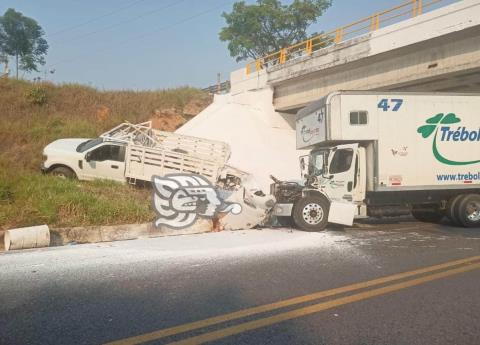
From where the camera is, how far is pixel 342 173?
387 inches

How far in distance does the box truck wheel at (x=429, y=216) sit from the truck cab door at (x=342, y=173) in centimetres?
236

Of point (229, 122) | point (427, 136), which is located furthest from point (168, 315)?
point (229, 122)

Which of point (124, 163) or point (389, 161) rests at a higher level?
point (124, 163)

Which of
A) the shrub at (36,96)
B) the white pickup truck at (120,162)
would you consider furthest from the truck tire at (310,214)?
the shrub at (36,96)

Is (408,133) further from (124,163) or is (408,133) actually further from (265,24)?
(265,24)

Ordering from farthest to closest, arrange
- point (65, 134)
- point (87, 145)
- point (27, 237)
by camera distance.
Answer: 1. point (65, 134)
2. point (87, 145)
3. point (27, 237)

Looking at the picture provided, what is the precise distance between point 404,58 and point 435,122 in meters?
7.54

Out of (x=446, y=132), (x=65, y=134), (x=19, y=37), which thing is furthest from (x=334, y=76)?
(x=19, y=37)

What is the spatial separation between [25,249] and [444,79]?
15.3 meters

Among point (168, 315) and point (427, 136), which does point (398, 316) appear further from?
point (427, 136)

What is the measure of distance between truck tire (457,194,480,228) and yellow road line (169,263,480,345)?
494 centimetres

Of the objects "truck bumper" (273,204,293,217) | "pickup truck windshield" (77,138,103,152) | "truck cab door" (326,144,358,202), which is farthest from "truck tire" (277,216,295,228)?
"pickup truck windshield" (77,138,103,152)

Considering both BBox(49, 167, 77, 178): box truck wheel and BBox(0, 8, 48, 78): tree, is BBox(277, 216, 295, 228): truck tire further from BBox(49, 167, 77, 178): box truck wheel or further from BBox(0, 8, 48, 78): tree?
BBox(0, 8, 48, 78): tree

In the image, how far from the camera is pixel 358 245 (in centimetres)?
773
